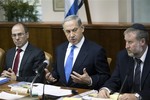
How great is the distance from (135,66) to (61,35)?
245cm

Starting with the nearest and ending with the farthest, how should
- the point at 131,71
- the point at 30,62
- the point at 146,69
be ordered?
the point at 146,69
the point at 131,71
the point at 30,62

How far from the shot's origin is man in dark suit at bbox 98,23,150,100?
2.91m

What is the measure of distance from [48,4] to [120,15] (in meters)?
1.67

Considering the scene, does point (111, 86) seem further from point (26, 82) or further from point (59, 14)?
point (59, 14)

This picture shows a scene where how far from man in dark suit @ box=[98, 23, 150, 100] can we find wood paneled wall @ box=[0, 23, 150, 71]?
146 centimetres

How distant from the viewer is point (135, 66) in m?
3.04

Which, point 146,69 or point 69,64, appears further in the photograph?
point 69,64

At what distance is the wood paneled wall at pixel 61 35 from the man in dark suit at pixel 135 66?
1462 mm

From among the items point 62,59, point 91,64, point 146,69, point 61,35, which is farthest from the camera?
point 61,35

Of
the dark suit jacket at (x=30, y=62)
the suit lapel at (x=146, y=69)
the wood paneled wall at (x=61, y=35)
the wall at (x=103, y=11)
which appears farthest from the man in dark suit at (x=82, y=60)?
the wall at (x=103, y=11)

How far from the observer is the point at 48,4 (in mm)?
6746

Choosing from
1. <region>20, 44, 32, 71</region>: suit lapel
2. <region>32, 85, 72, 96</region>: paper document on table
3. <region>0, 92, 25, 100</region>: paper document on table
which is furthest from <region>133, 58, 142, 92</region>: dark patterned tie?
<region>20, 44, 32, 71</region>: suit lapel

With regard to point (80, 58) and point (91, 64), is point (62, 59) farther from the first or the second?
point (91, 64)

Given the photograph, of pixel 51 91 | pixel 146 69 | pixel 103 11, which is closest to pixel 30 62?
pixel 51 91
